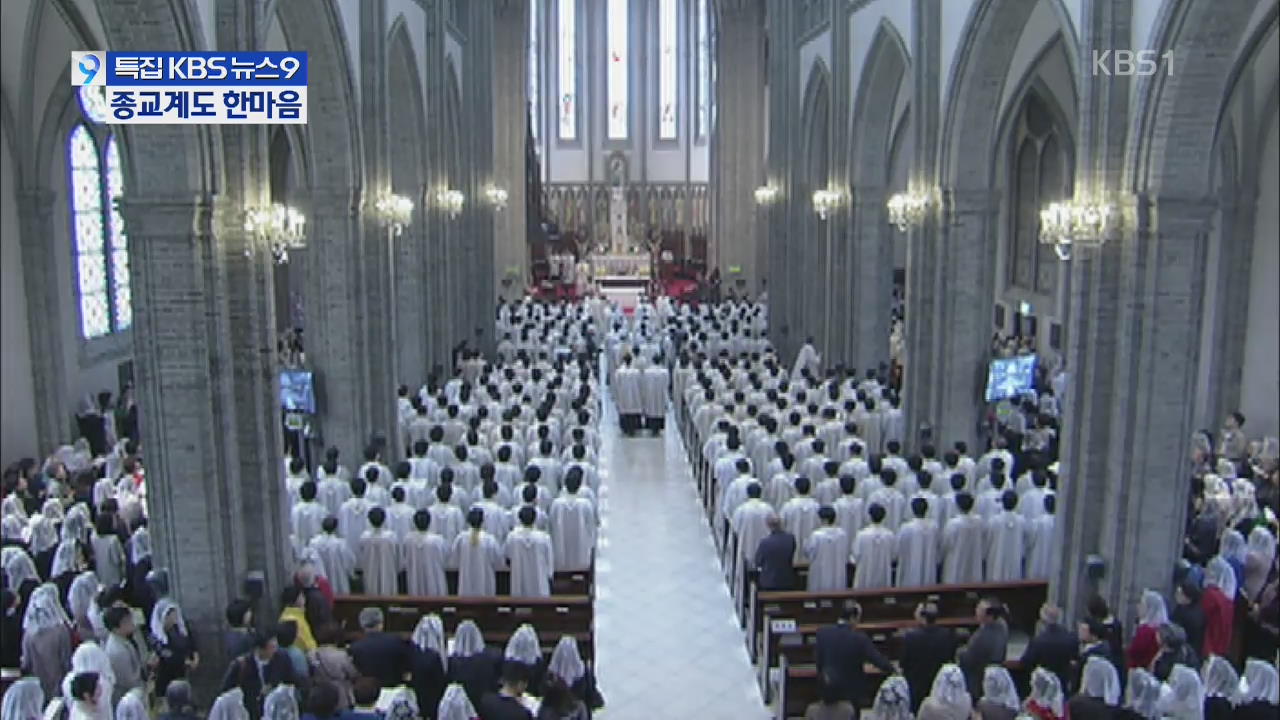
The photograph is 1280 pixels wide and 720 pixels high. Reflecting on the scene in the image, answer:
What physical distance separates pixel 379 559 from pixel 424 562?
1.74 feet

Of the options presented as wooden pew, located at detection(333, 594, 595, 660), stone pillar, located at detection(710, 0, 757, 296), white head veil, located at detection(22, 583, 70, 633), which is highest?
stone pillar, located at detection(710, 0, 757, 296)

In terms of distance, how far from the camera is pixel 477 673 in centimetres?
953

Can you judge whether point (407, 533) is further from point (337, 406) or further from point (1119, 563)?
point (1119, 563)

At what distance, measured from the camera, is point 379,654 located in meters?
9.76

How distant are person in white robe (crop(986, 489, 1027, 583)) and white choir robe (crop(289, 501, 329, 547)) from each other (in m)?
8.55

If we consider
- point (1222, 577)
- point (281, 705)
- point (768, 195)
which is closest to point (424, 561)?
point (281, 705)

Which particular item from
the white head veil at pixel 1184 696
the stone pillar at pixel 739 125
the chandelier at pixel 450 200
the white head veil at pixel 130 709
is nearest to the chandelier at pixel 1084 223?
the white head veil at pixel 1184 696

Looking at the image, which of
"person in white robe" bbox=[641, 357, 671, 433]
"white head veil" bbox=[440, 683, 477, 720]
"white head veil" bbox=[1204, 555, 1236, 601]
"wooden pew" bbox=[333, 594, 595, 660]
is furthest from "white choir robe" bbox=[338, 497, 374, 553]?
"person in white robe" bbox=[641, 357, 671, 433]

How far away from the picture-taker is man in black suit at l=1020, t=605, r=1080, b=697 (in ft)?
32.7

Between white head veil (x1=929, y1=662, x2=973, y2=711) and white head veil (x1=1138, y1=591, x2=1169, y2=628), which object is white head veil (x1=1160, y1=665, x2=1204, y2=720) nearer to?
white head veil (x1=929, y1=662, x2=973, y2=711)

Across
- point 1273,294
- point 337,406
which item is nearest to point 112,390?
point 337,406

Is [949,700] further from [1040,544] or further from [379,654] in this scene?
[1040,544]

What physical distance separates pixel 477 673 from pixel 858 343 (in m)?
17.0
